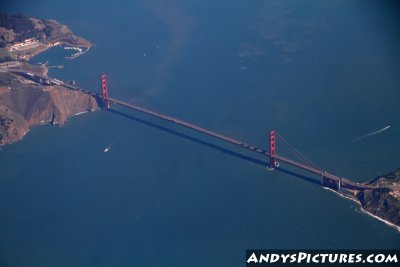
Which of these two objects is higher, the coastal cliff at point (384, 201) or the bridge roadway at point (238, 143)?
the bridge roadway at point (238, 143)

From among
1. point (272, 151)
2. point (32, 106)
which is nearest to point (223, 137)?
point (272, 151)

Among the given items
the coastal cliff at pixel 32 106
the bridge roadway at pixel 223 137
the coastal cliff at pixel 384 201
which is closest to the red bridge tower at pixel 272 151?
the bridge roadway at pixel 223 137

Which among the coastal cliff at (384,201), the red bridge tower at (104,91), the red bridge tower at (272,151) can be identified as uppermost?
the red bridge tower at (104,91)

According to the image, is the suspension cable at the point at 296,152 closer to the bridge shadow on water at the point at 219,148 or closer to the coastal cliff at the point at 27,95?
the bridge shadow on water at the point at 219,148

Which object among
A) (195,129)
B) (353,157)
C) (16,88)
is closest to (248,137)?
(195,129)

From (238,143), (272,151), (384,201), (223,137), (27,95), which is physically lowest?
(384,201)

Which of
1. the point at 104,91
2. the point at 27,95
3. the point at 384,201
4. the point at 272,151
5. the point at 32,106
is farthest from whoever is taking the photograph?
the point at 27,95

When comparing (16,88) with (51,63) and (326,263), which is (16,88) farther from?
(326,263)

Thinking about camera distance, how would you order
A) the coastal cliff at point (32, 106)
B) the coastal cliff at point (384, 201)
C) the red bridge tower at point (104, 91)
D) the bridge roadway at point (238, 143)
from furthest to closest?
the red bridge tower at point (104, 91)
the coastal cliff at point (32, 106)
the bridge roadway at point (238, 143)
the coastal cliff at point (384, 201)

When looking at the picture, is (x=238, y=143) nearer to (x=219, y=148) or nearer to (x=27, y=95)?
(x=219, y=148)

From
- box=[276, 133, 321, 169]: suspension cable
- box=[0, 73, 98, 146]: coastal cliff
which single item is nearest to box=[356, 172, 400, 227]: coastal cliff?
box=[276, 133, 321, 169]: suspension cable
